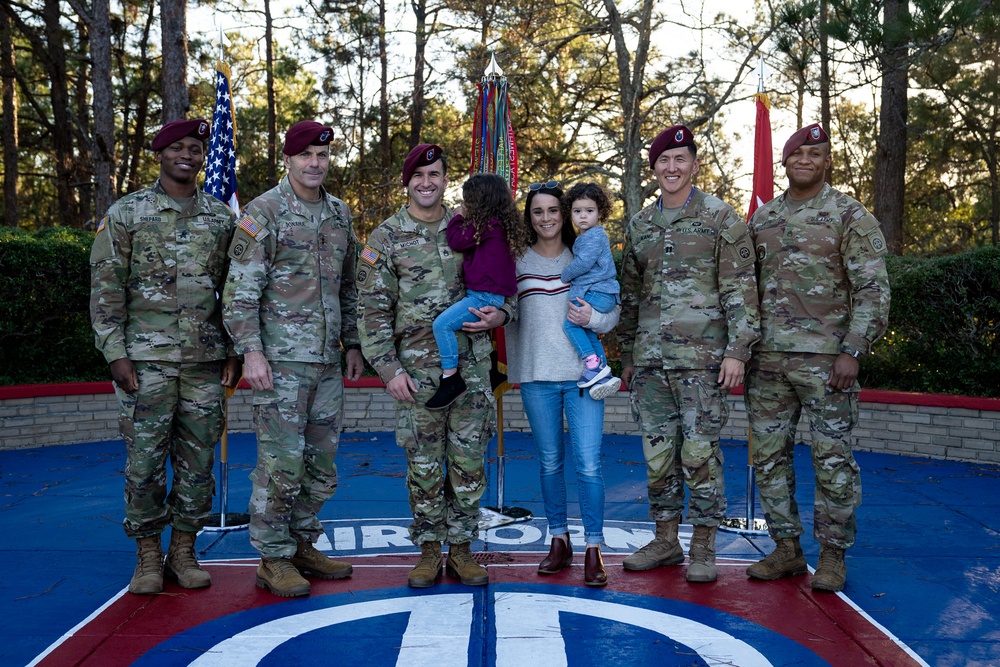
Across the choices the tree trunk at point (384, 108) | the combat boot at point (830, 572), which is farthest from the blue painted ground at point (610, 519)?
the tree trunk at point (384, 108)

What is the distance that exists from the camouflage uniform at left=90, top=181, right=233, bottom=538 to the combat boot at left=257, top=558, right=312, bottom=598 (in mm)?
441

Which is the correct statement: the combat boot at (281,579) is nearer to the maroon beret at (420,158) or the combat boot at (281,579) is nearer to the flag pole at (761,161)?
the maroon beret at (420,158)

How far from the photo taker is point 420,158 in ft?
12.9

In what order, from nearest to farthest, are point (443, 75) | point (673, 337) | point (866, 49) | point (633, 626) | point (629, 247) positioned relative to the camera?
point (633, 626) → point (673, 337) → point (629, 247) → point (866, 49) → point (443, 75)

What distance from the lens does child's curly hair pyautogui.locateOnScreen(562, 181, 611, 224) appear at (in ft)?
13.2

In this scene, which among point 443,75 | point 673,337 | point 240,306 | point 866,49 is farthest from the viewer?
point 443,75

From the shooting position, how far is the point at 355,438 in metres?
8.28

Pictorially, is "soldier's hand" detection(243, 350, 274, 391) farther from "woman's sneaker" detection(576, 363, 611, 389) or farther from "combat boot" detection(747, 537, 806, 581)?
"combat boot" detection(747, 537, 806, 581)

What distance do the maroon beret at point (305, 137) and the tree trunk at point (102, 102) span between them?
909 cm

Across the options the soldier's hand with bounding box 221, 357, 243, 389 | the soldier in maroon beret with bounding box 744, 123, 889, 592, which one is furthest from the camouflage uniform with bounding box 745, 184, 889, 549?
the soldier's hand with bounding box 221, 357, 243, 389

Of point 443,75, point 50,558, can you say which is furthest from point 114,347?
point 443,75

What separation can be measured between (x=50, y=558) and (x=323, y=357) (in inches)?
76.3

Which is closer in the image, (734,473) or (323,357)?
(323,357)

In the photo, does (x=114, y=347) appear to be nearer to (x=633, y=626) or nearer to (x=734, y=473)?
(x=633, y=626)
